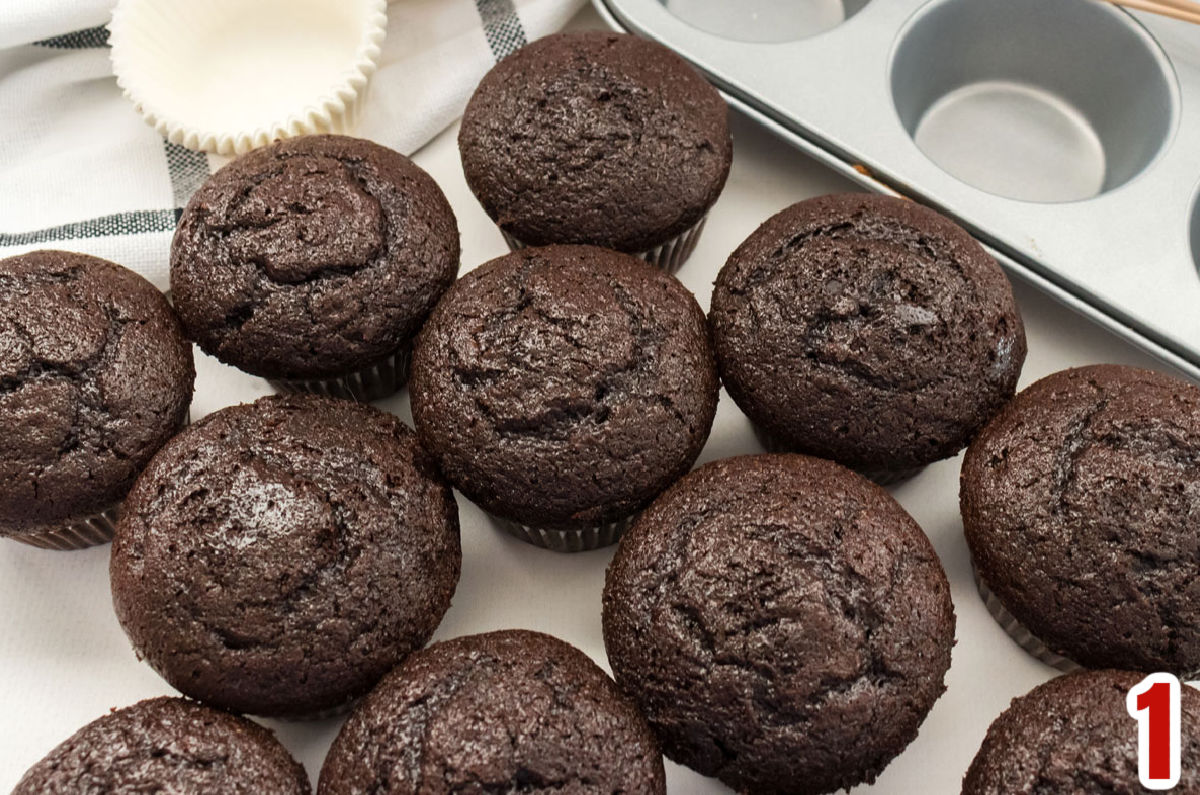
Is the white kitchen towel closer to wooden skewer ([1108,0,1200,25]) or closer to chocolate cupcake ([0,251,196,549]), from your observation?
chocolate cupcake ([0,251,196,549])

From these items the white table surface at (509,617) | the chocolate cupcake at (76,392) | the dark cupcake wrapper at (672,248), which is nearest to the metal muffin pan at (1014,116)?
the white table surface at (509,617)

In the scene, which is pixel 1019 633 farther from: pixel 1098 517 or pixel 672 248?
pixel 672 248

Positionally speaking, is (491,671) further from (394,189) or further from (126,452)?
(394,189)

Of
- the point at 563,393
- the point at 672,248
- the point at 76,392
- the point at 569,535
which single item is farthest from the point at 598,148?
the point at 76,392

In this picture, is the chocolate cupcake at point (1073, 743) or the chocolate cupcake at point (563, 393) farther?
the chocolate cupcake at point (563, 393)

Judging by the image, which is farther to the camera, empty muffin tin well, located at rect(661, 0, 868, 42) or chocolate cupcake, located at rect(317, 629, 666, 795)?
empty muffin tin well, located at rect(661, 0, 868, 42)

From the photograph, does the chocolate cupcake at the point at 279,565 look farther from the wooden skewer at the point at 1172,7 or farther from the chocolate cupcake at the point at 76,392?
the wooden skewer at the point at 1172,7

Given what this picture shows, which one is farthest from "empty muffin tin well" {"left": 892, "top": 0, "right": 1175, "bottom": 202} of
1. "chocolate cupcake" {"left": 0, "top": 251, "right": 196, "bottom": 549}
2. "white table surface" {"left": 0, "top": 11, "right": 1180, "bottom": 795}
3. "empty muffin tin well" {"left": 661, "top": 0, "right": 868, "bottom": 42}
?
"chocolate cupcake" {"left": 0, "top": 251, "right": 196, "bottom": 549}
